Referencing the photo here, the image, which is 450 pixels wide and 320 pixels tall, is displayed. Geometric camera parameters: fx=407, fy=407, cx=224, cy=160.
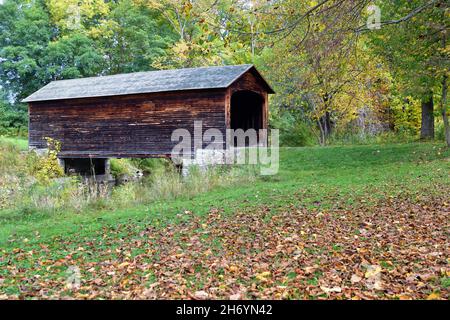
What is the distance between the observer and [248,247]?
16.4 ft

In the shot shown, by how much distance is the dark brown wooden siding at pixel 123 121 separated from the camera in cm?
1531

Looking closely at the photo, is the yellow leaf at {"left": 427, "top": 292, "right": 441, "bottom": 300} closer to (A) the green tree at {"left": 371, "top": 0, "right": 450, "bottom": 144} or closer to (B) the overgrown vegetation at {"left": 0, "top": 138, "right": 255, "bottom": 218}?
(B) the overgrown vegetation at {"left": 0, "top": 138, "right": 255, "bottom": 218}

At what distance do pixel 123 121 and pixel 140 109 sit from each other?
978 millimetres

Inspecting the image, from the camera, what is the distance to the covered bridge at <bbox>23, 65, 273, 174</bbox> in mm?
15188

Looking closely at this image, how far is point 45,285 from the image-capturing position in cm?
398

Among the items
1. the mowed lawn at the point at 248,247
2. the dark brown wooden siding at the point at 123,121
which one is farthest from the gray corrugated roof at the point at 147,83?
the mowed lawn at the point at 248,247

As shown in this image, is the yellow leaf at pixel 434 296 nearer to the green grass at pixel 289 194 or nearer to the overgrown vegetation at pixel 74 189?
the green grass at pixel 289 194

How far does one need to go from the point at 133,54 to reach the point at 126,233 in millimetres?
26011

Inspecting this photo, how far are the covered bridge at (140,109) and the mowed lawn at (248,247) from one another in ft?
20.2

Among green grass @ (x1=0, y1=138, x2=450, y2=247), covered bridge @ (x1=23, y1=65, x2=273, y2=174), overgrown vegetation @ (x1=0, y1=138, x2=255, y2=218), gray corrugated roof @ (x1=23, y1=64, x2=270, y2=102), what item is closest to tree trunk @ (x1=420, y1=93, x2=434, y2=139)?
green grass @ (x1=0, y1=138, x2=450, y2=247)

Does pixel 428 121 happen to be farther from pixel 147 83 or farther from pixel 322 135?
pixel 147 83

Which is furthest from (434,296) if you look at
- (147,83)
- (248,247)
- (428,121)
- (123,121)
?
(428,121)

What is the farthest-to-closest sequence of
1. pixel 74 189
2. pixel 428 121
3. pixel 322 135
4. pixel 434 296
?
pixel 322 135, pixel 428 121, pixel 74 189, pixel 434 296

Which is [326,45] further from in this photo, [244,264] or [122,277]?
[122,277]
